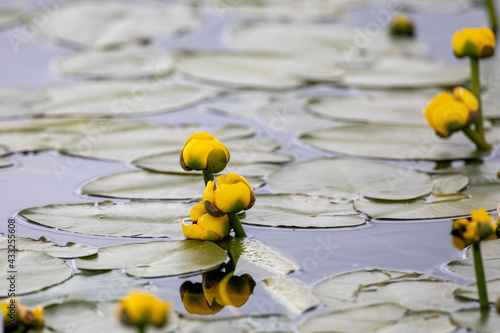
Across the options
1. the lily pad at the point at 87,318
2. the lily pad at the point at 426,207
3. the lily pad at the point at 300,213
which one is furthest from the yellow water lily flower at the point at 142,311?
the lily pad at the point at 426,207

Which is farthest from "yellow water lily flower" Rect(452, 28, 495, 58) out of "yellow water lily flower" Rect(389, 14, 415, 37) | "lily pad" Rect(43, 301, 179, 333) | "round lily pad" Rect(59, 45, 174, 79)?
"yellow water lily flower" Rect(389, 14, 415, 37)

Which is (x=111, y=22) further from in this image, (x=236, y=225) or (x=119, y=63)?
(x=236, y=225)

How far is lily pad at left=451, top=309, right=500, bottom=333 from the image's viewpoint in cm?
89

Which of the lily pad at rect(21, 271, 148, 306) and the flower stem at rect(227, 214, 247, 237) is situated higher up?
the flower stem at rect(227, 214, 247, 237)

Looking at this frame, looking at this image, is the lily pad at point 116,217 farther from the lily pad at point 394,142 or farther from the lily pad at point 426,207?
the lily pad at point 394,142

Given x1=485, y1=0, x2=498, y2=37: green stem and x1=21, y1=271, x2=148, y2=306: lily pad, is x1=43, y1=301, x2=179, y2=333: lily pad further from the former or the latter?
x1=485, y1=0, x2=498, y2=37: green stem

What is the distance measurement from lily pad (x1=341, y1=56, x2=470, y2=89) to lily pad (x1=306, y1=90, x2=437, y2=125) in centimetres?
6

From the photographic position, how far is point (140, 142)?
162cm

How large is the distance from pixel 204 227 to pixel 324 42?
1.44 meters

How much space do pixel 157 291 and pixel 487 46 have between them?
2.90 feet

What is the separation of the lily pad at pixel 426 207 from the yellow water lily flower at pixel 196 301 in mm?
393

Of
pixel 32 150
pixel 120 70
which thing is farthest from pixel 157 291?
pixel 120 70

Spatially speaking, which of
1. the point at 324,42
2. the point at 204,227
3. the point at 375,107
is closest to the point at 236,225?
the point at 204,227

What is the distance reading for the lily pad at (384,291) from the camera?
0.97 meters
